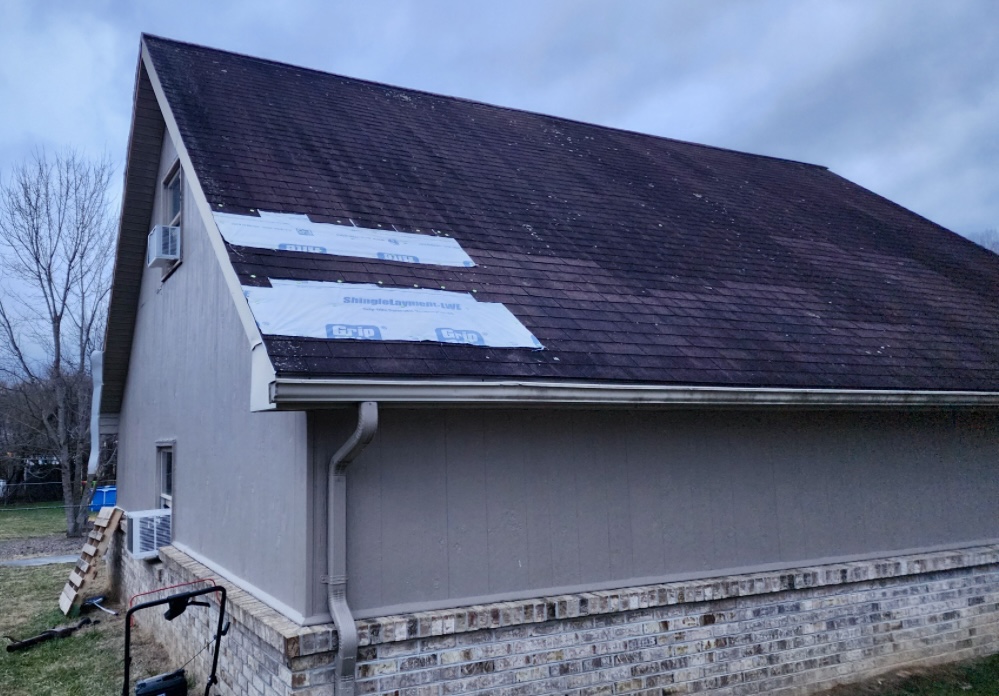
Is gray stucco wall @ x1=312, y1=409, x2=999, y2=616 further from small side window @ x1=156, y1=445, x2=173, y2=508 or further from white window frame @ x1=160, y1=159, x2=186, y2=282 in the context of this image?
small side window @ x1=156, y1=445, x2=173, y2=508

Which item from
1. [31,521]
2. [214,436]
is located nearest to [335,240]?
[214,436]

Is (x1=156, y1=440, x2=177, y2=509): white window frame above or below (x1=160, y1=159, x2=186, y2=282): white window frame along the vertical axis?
below

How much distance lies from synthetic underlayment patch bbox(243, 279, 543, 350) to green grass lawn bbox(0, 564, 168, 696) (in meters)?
4.25

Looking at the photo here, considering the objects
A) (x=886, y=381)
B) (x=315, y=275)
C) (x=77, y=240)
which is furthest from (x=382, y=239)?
(x=77, y=240)

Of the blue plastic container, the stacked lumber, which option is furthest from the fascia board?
the blue plastic container

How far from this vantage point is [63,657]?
7.93 m

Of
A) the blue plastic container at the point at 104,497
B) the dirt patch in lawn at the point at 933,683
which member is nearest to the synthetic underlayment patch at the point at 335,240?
the dirt patch in lawn at the point at 933,683

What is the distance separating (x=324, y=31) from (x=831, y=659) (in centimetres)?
1847

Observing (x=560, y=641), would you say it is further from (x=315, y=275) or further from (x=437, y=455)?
(x=315, y=275)

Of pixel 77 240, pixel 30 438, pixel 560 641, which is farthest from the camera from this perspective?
pixel 30 438

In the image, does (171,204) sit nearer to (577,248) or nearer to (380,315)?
(577,248)

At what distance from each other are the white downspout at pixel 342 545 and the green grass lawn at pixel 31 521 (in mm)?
17567

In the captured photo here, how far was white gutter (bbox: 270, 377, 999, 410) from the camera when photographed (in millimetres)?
4168

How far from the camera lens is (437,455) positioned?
4973 millimetres
